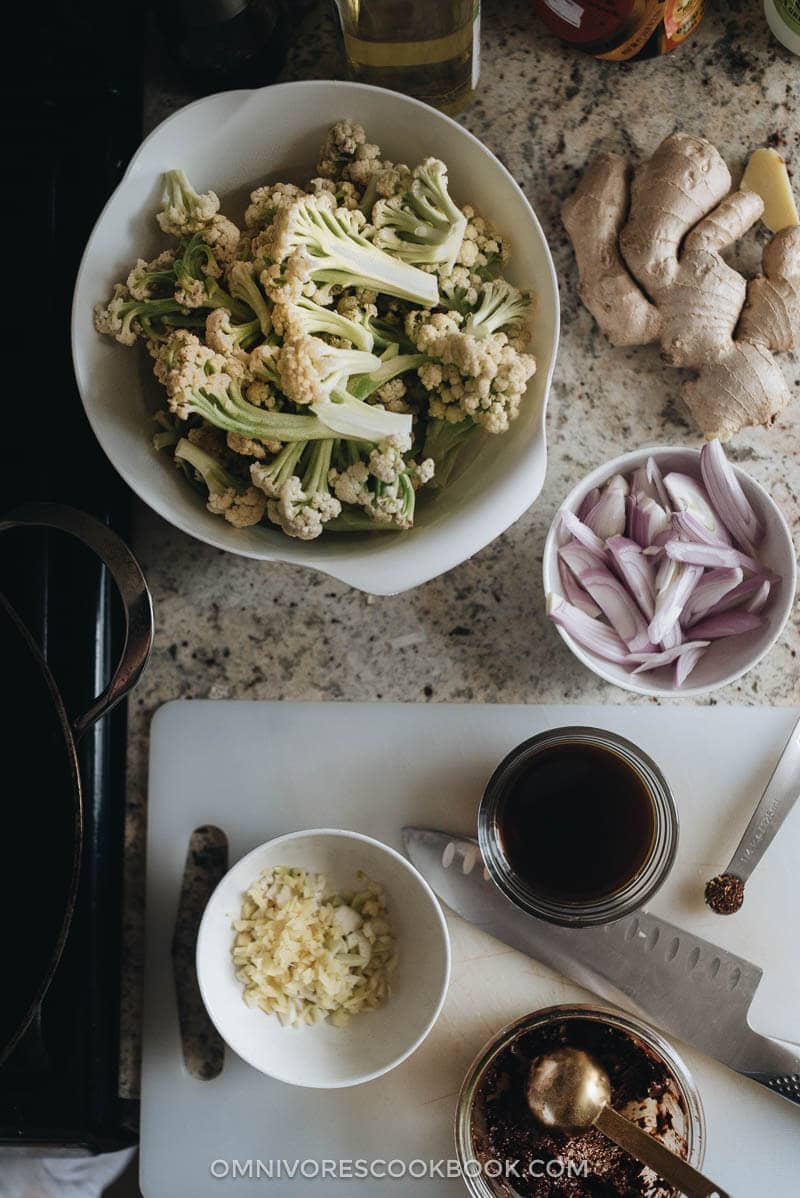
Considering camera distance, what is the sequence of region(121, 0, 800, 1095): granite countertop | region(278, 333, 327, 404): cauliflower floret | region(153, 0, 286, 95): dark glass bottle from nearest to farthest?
region(278, 333, 327, 404): cauliflower floret → region(153, 0, 286, 95): dark glass bottle → region(121, 0, 800, 1095): granite countertop

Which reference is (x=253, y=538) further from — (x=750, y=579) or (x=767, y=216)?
(x=767, y=216)

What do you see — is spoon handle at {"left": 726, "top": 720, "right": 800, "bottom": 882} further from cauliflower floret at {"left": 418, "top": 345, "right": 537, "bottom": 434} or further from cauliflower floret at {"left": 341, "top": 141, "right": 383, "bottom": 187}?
cauliflower floret at {"left": 341, "top": 141, "right": 383, "bottom": 187}

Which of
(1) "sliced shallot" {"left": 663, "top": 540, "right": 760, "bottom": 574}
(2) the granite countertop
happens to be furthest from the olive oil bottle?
(1) "sliced shallot" {"left": 663, "top": 540, "right": 760, "bottom": 574}

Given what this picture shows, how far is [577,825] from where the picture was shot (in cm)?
100

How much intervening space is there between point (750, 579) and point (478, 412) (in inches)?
12.4

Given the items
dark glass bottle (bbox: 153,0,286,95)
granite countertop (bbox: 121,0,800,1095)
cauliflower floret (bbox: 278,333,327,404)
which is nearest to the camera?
cauliflower floret (bbox: 278,333,327,404)

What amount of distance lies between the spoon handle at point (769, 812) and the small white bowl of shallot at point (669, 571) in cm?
13

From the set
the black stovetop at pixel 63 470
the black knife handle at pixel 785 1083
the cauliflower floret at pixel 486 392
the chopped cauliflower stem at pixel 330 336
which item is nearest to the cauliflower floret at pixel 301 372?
the chopped cauliflower stem at pixel 330 336

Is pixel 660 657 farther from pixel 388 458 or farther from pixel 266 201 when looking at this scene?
pixel 266 201

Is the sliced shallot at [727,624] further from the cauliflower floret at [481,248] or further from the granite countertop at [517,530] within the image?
the cauliflower floret at [481,248]

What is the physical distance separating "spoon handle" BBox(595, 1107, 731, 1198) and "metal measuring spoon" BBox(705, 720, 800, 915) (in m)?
0.21

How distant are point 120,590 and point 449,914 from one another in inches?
18.1

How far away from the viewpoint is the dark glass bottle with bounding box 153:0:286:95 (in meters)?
0.93

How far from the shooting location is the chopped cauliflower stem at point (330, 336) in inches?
32.8
